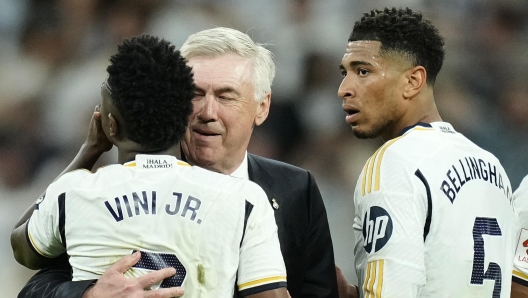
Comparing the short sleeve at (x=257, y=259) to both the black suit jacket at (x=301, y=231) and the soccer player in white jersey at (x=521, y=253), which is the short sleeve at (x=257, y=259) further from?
the soccer player in white jersey at (x=521, y=253)

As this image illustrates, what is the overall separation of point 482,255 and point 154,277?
1066mm

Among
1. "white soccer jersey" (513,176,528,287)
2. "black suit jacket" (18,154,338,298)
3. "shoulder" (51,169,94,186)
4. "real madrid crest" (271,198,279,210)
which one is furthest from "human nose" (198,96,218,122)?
"white soccer jersey" (513,176,528,287)

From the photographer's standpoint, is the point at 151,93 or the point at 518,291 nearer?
the point at 151,93

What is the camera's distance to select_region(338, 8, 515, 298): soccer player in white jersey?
2.08 m

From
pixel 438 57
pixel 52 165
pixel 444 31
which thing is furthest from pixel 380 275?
pixel 444 31

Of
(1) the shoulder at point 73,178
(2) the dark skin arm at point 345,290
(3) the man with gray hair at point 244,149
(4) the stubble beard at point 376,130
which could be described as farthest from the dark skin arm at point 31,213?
(2) the dark skin arm at point 345,290

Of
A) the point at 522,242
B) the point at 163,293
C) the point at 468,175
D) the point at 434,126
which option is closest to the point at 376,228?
the point at 468,175

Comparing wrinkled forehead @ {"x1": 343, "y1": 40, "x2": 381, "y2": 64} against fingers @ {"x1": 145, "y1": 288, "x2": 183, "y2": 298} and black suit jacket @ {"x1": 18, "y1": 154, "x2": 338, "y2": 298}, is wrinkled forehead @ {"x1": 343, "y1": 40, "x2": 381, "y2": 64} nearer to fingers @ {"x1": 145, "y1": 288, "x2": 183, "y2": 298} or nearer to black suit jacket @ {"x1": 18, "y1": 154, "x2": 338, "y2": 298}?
black suit jacket @ {"x1": 18, "y1": 154, "x2": 338, "y2": 298}

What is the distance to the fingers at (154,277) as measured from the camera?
179 centimetres

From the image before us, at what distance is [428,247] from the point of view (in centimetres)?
215

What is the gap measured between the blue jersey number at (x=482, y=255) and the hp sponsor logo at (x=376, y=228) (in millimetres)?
311

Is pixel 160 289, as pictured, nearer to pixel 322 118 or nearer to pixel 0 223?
pixel 0 223

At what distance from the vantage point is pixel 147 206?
181cm

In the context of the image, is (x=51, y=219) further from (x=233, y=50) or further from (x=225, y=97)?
(x=233, y=50)
